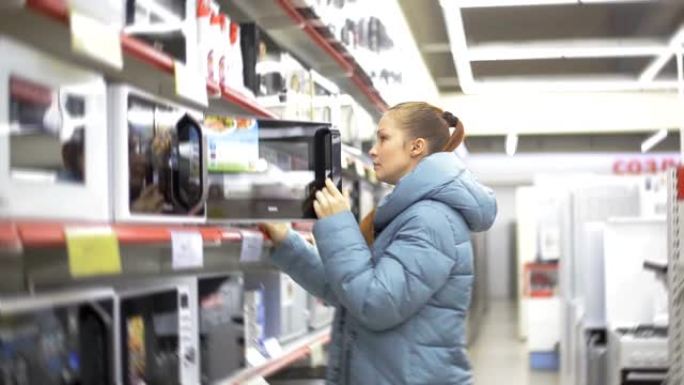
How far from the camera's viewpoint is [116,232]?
1514mm

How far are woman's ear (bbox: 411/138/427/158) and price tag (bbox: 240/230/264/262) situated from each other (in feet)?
1.52

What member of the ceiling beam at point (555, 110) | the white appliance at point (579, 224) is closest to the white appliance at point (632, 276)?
the white appliance at point (579, 224)

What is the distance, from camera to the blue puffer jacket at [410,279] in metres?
2.07

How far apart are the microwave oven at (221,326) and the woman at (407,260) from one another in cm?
27

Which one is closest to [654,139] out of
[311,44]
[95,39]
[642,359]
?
[642,359]

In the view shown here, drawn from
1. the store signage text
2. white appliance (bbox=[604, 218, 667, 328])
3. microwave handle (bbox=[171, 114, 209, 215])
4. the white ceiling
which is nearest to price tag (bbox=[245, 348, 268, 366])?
microwave handle (bbox=[171, 114, 209, 215])

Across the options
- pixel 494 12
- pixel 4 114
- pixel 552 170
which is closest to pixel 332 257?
pixel 4 114

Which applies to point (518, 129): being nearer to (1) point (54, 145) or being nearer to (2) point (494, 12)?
(2) point (494, 12)

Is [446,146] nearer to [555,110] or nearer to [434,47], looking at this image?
[434,47]

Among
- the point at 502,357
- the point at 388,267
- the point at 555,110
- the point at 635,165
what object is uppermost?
the point at 555,110

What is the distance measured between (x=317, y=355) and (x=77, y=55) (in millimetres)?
2102

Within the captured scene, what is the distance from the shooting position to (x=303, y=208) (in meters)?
2.21

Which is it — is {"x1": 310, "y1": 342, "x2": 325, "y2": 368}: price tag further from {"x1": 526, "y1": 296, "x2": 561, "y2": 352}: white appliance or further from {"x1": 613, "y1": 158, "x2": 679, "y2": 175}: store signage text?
{"x1": 613, "y1": 158, "x2": 679, "y2": 175}: store signage text

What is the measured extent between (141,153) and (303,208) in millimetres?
551
